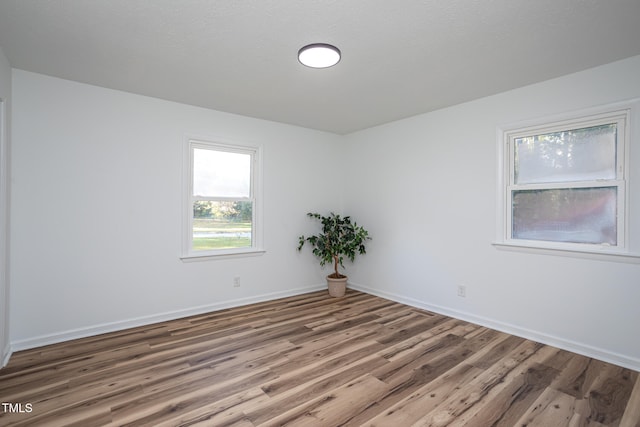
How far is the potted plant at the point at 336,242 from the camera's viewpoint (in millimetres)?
4629

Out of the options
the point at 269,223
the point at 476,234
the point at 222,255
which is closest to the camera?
the point at 476,234

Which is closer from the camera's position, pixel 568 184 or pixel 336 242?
pixel 568 184

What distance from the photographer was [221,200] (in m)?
4.12

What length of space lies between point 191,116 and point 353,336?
122 inches

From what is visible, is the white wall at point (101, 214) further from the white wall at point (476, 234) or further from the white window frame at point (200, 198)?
the white wall at point (476, 234)

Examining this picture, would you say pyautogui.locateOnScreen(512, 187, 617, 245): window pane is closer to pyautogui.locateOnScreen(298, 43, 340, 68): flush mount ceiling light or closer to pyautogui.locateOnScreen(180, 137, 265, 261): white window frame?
pyautogui.locateOnScreen(298, 43, 340, 68): flush mount ceiling light

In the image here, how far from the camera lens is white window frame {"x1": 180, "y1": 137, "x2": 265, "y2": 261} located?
3773 mm

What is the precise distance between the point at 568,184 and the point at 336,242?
9.28ft

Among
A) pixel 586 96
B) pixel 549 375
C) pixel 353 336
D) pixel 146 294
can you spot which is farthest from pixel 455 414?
pixel 146 294

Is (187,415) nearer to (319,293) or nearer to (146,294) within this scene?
(146,294)

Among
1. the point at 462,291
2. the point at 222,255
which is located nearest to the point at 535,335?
the point at 462,291

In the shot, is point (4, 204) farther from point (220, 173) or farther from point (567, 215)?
point (567, 215)

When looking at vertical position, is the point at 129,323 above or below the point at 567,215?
below

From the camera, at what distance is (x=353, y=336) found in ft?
10.5
